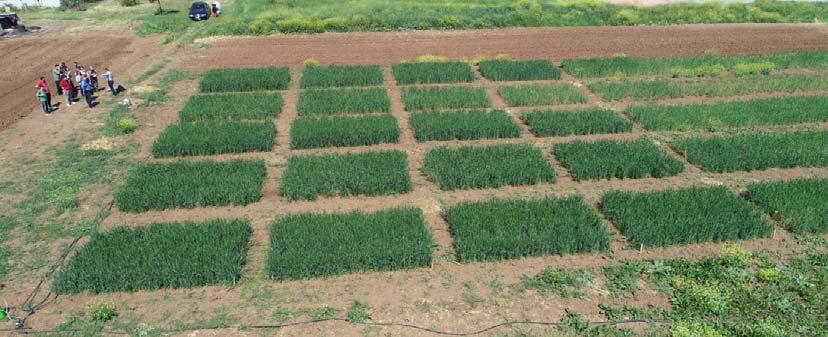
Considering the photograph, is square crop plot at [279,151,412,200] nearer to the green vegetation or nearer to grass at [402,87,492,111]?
grass at [402,87,492,111]

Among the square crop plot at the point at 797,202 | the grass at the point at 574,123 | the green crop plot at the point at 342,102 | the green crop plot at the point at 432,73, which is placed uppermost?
the green crop plot at the point at 432,73

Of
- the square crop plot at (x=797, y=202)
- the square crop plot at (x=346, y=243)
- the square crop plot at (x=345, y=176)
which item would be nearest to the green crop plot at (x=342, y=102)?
the square crop plot at (x=345, y=176)

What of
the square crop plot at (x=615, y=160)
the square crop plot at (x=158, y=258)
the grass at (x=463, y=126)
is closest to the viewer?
the square crop plot at (x=158, y=258)

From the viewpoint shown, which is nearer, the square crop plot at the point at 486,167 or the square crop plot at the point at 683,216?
the square crop plot at the point at 683,216

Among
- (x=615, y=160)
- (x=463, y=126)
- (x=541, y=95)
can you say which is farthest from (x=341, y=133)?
(x=615, y=160)

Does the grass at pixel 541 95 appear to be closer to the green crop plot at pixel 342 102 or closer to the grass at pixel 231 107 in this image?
the green crop plot at pixel 342 102

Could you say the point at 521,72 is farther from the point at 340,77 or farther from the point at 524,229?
the point at 524,229

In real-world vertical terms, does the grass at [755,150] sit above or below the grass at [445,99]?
below

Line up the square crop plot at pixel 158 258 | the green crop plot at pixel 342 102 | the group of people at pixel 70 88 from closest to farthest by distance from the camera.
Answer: the square crop plot at pixel 158 258 < the group of people at pixel 70 88 < the green crop plot at pixel 342 102
